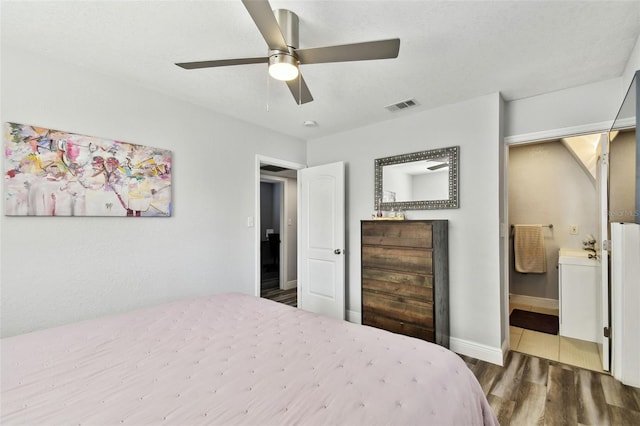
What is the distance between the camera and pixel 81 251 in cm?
210

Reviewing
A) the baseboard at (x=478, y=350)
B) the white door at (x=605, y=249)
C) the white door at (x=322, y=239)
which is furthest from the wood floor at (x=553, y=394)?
the white door at (x=322, y=239)

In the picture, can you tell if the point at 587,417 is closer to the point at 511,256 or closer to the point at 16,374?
the point at 511,256

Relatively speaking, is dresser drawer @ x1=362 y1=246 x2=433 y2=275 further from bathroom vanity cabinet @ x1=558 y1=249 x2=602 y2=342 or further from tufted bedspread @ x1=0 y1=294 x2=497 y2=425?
bathroom vanity cabinet @ x1=558 y1=249 x2=602 y2=342

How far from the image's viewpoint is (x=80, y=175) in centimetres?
210

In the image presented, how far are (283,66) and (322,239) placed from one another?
7.89ft

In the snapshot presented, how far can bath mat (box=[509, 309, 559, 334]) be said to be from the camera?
10.9 feet

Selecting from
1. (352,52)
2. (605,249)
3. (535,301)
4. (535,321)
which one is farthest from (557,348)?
(352,52)

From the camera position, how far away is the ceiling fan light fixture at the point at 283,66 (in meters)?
1.51

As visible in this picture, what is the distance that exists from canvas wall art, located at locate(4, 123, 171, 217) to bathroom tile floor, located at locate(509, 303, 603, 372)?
12.1 ft

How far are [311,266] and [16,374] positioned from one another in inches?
112

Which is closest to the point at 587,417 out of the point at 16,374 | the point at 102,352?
the point at 102,352

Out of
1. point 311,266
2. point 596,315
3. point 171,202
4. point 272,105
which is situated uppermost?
point 272,105

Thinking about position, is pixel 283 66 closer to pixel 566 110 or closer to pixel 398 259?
pixel 398 259

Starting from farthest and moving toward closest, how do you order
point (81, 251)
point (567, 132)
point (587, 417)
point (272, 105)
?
1. point (272, 105)
2. point (567, 132)
3. point (81, 251)
4. point (587, 417)
